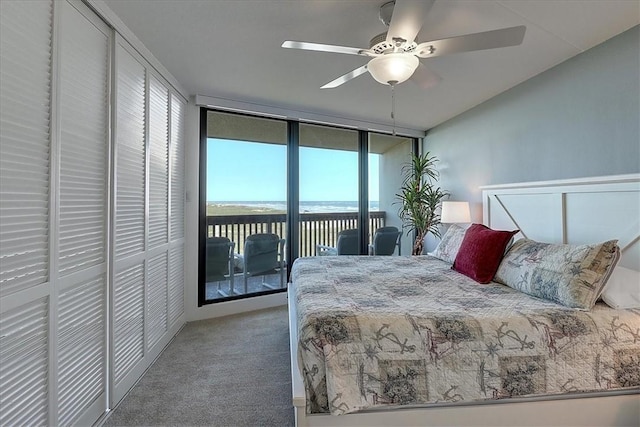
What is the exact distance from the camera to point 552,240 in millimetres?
2580

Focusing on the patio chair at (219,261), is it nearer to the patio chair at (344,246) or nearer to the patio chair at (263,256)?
the patio chair at (263,256)

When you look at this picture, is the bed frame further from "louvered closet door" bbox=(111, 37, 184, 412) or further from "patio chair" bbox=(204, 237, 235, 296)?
Answer: "patio chair" bbox=(204, 237, 235, 296)

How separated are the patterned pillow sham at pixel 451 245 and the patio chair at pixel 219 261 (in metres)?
2.33

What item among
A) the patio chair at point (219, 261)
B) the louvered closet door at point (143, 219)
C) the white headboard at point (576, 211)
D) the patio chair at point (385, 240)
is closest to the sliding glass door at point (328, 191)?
the patio chair at point (385, 240)

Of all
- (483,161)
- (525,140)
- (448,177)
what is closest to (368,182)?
(448,177)

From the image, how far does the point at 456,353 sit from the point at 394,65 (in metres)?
1.59

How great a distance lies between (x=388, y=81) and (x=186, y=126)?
93.3 inches

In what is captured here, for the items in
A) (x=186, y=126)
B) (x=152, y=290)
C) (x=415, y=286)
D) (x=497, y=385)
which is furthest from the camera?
(x=186, y=126)

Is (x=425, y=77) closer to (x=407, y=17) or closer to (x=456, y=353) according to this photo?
(x=407, y=17)

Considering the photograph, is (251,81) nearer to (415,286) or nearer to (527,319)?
(415,286)

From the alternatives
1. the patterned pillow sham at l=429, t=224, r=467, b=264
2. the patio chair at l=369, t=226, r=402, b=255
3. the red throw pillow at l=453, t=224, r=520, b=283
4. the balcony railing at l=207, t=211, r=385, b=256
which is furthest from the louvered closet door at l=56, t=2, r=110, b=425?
the patio chair at l=369, t=226, r=402, b=255

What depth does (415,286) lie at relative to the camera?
A: 2139 millimetres

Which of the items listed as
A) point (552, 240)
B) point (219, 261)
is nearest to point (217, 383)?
point (219, 261)

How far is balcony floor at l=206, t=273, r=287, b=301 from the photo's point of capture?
357 cm
